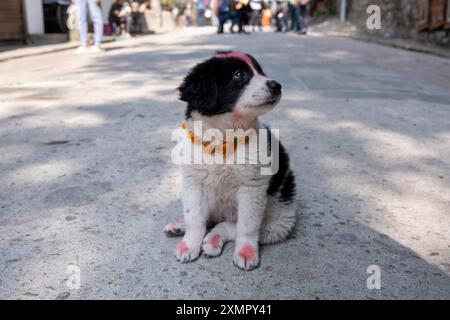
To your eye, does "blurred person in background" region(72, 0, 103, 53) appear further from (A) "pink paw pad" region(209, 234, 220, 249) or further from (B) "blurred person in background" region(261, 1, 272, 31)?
(B) "blurred person in background" region(261, 1, 272, 31)

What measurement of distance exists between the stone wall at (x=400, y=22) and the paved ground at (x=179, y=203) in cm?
706

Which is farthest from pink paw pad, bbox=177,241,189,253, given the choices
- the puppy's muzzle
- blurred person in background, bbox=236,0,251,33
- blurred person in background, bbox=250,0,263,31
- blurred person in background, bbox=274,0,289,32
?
blurred person in background, bbox=250,0,263,31

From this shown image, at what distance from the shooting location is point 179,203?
9.30 ft

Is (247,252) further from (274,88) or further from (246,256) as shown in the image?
(274,88)

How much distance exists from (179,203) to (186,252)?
2.23 feet

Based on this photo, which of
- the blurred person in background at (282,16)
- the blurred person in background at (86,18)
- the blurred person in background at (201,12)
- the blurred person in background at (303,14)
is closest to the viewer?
the blurred person in background at (86,18)

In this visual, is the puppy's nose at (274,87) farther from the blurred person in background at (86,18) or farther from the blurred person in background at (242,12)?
the blurred person in background at (242,12)

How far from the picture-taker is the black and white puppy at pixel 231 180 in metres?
2.14

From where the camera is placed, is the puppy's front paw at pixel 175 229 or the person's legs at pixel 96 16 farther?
the person's legs at pixel 96 16

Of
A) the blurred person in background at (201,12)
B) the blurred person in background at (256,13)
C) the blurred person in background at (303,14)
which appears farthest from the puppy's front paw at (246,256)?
the blurred person in background at (201,12)

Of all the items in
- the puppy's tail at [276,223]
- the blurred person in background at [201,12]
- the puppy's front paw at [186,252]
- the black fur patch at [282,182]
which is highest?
the blurred person in background at [201,12]
